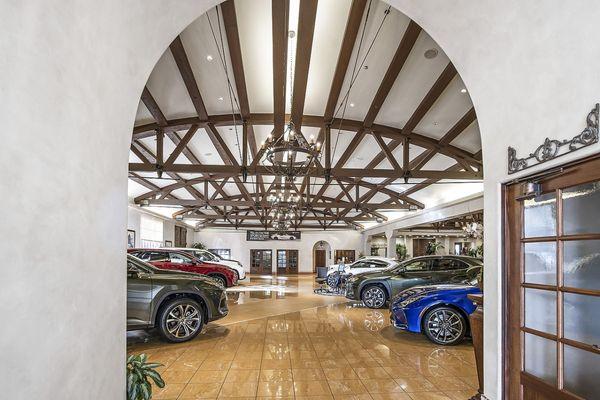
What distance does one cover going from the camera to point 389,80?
696 cm

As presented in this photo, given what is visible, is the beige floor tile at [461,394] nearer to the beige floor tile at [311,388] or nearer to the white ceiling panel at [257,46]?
the beige floor tile at [311,388]

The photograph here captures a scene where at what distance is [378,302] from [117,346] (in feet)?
25.2

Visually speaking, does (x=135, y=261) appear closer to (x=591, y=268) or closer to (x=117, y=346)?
(x=117, y=346)

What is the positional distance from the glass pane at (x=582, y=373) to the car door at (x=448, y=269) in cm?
623

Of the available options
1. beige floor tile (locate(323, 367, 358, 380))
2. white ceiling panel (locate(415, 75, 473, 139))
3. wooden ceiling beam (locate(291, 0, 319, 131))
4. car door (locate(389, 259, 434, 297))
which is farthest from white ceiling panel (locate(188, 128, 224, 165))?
beige floor tile (locate(323, 367, 358, 380))

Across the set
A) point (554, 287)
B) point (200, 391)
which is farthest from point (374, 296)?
point (554, 287)

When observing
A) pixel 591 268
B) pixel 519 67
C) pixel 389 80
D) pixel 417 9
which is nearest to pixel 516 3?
pixel 519 67

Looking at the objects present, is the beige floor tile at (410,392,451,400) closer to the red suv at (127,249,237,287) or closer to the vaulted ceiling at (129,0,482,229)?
the vaulted ceiling at (129,0,482,229)

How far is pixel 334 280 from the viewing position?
13.4m

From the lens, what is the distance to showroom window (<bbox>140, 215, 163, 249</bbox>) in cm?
1630

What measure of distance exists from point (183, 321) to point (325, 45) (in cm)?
484

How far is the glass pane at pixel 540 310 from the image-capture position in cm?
238

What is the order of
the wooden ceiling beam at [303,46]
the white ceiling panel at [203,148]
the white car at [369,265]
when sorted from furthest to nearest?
1. the white car at [369,265]
2. the white ceiling panel at [203,148]
3. the wooden ceiling beam at [303,46]

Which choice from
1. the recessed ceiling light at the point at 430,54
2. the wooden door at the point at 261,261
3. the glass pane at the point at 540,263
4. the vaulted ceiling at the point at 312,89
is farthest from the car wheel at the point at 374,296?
the wooden door at the point at 261,261
